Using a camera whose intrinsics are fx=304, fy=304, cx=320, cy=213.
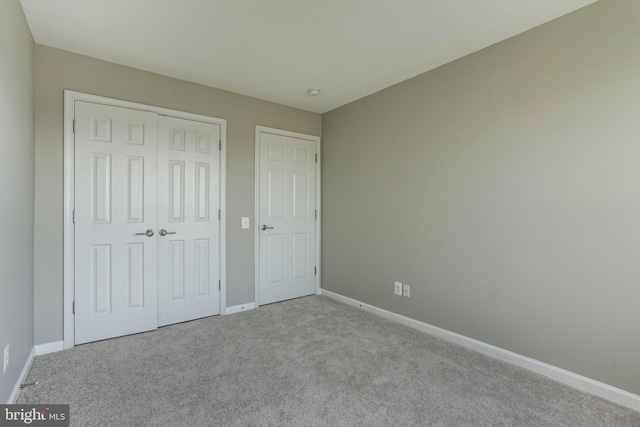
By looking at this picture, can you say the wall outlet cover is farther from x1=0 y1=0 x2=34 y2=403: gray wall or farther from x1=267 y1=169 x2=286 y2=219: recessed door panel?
x1=0 y1=0 x2=34 y2=403: gray wall

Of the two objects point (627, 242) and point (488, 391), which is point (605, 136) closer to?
point (627, 242)

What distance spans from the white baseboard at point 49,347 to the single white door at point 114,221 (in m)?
0.11

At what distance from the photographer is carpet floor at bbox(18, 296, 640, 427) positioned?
1.70 m

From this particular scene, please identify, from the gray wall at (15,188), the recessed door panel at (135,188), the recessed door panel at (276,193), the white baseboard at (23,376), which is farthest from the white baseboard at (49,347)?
the recessed door panel at (276,193)

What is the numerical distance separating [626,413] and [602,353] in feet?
1.03

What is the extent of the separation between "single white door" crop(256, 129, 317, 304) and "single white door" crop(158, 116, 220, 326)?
55 centimetres

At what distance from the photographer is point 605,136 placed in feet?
6.16

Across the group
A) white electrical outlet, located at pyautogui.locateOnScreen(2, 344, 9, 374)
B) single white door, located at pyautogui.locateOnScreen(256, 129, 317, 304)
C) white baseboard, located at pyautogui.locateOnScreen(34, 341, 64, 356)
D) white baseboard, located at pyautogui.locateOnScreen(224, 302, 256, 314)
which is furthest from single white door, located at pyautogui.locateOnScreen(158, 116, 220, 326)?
white electrical outlet, located at pyautogui.locateOnScreen(2, 344, 9, 374)

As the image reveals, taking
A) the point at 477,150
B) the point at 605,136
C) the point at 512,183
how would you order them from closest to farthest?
the point at 605,136 < the point at 512,183 < the point at 477,150

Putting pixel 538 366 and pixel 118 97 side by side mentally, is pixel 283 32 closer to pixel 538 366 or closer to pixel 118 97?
pixel 118 97

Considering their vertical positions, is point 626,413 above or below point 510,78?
below

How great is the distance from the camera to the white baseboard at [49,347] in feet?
7.82

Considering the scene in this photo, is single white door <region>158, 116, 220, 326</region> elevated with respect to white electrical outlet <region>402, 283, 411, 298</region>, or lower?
elevated

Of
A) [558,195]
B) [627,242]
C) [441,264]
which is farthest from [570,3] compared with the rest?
[441,264]
